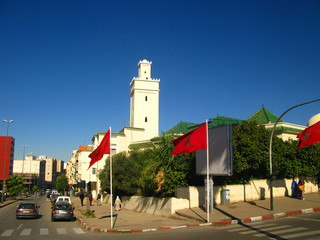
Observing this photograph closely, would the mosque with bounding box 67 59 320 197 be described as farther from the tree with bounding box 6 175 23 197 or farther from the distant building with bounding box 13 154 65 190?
the distant building with bounding box 13 154 65 190

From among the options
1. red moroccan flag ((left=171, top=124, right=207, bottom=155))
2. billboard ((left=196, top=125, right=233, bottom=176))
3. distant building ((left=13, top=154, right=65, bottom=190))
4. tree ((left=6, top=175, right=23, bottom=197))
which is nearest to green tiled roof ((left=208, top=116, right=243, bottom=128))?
billboard ((left=196, top=125, right=233, bottom=176))

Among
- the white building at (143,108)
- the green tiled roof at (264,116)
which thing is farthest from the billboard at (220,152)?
the white building at (143,108)

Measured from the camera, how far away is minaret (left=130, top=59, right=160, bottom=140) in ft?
174

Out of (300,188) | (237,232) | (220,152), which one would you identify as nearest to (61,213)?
(220,152)

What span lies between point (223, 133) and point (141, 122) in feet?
117

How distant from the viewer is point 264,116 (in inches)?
1502

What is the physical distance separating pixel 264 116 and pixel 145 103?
22.9m

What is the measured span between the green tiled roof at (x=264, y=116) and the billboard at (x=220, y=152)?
2042cm

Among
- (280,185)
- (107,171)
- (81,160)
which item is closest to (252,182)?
(280,185)

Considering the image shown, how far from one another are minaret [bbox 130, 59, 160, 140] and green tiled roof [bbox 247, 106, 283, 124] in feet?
63.7

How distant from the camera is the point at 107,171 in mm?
35250

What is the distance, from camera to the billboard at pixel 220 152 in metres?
17.2

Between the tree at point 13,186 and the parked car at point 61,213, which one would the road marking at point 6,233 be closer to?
the parked car at point 61,213

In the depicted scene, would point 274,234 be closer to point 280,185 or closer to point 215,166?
point 215,166
